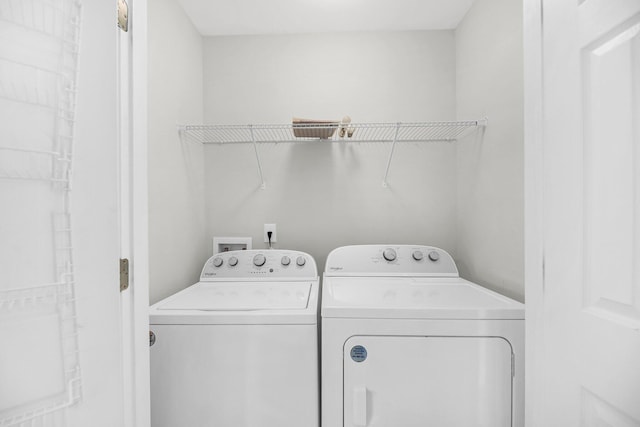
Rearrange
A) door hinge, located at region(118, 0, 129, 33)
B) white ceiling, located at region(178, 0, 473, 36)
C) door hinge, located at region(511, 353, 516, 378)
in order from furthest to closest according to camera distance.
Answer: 1. white ceiling, located at region(178, 0, 473, 36)
2. door hinge, located at region(511, 353, 516, 378)
3. door hinge, located at region(118, 0, 129, 33)

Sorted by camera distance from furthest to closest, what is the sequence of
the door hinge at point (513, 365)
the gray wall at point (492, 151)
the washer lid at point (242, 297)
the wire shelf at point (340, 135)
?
the wire shelf at point (340, 135)
the gray wall at point (492, 151)
the washer lid at point (242, 297)
the door hinge at point (513, 365)

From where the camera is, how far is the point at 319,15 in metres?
1.90

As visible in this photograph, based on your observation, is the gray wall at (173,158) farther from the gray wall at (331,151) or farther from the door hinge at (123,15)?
the door hinge at (123,15)

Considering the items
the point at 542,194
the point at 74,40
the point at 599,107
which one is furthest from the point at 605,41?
the point at 74,40

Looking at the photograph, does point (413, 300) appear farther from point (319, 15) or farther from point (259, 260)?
point (319, 15)

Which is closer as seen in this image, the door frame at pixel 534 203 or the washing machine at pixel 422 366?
the door frame at pixel 534 203

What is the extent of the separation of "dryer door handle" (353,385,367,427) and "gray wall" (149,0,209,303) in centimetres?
100

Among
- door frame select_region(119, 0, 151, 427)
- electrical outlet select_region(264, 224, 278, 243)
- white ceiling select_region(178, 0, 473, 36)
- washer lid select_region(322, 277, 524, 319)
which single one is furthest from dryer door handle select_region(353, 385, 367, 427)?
white ceiling select_region(178, 0, 473, 36)

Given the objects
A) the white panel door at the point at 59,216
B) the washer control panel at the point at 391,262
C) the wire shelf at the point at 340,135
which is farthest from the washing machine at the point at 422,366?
the wire shelf at the point at 340,135

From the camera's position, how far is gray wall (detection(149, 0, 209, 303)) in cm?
149

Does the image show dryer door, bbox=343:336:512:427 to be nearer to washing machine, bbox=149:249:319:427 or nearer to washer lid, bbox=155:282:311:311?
washing machine, bbox=149:249:319:427

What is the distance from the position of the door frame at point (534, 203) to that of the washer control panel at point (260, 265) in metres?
1.10

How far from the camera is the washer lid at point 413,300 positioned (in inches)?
45.9

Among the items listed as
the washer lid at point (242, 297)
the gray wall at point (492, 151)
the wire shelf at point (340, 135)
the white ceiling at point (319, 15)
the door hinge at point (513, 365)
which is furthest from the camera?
the wire shelf at point (340, 135)
